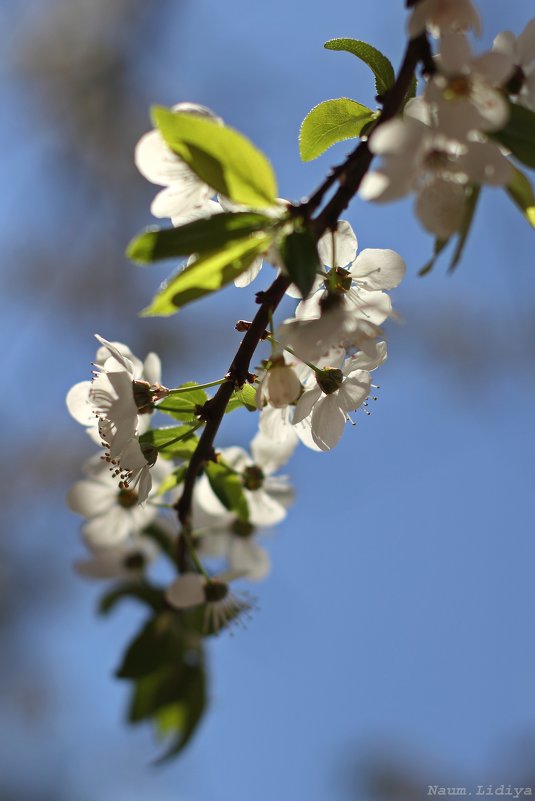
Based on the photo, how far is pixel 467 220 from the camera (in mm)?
628

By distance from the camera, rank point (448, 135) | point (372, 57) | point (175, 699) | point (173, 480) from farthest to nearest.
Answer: point (175, 699)
point (173, 480)
point (372, 57)
point (448, 135)

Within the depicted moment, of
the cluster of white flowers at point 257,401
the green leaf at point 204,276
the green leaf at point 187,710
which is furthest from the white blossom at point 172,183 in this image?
the green leaf at point 187,710

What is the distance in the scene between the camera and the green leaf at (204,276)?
2.15 ft

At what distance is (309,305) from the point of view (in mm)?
842

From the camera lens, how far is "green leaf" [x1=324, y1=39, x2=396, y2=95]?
0.81 m

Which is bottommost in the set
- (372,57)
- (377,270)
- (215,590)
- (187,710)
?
(187,710)

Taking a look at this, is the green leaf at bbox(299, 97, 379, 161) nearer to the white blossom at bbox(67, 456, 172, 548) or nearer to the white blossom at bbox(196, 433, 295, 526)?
the white blossom at bbox(196, 433, 295, 526)

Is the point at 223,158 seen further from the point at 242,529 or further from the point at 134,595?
the point at 134,595

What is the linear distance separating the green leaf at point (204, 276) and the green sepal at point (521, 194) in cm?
21

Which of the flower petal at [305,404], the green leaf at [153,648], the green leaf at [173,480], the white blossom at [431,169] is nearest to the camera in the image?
the white blossom at [431,169]

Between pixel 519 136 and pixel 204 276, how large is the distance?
26 centimetres

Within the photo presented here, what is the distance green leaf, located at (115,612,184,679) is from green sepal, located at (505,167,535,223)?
2.77 feet

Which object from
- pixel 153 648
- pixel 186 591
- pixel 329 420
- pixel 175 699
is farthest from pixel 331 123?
pixel 175 699

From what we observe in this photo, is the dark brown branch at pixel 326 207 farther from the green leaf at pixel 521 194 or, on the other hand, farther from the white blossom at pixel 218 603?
the white blossom at pixel 218 603
